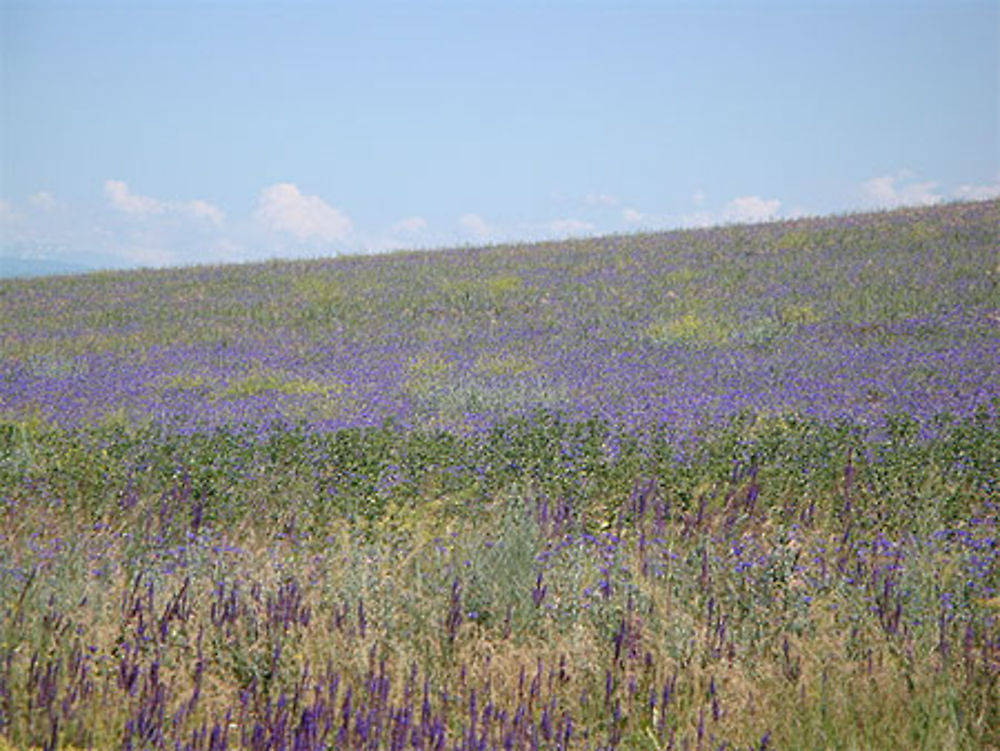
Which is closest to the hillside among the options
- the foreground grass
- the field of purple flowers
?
the field of purple flowers

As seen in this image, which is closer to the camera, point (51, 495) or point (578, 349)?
point (51, 495)

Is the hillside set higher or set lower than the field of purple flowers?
higher

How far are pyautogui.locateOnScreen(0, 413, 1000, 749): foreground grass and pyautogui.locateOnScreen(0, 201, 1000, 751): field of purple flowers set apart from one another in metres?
0.02

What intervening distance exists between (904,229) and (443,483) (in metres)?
18.8

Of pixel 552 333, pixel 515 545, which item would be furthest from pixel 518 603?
pixel 552 333

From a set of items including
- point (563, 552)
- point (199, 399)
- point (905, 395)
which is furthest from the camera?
point (199, 399)

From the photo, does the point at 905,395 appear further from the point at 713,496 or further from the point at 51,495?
the point at 51,495

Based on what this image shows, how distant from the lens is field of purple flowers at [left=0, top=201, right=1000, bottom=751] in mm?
3443

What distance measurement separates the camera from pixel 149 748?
3.12 metres

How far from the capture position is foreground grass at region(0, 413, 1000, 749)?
3369 mm

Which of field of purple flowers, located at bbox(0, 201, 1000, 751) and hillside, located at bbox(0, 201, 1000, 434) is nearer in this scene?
field of purple flowers, located at bbox(0, 201, 1000, 751)

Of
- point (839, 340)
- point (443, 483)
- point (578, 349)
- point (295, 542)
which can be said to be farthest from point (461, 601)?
point (839, 340)

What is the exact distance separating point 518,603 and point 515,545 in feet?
1.32

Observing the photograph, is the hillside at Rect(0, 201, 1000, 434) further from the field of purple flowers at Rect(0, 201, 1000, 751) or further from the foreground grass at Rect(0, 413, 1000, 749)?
the foreground grass at Rect(0, 413, 1000, 749)
